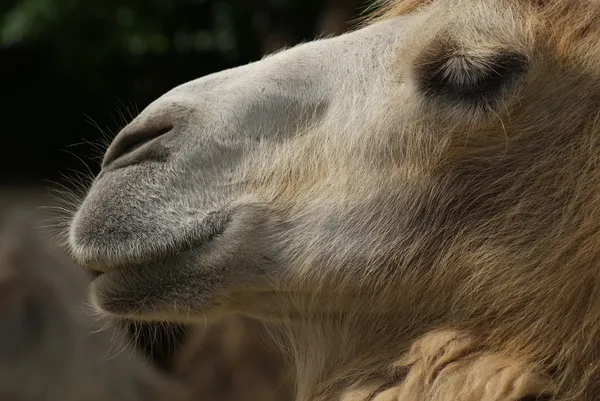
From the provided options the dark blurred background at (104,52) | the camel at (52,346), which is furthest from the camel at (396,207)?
the dark blurred background at (104,52)

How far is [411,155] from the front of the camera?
216 centimetres

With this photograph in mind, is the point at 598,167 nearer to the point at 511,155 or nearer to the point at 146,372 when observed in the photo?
the point at 511,155

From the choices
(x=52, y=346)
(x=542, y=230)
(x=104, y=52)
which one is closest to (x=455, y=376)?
(x=542, y=230)

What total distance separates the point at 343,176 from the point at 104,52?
218 inches

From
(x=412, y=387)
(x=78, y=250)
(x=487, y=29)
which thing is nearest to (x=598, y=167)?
(x=487, y=29)

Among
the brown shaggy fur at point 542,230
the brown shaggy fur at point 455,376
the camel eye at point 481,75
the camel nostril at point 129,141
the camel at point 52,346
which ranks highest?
the camel nostril at point 129,141

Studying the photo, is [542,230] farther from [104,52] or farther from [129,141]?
[104,52]

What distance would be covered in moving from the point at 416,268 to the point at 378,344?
0.70 ft

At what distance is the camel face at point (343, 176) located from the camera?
211cm

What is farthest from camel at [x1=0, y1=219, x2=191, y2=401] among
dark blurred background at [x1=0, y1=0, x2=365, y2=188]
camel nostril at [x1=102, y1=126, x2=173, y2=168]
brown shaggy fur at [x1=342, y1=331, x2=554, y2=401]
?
brown shaggy fur at [x1=342, y1=331, x2=554, y2=401]

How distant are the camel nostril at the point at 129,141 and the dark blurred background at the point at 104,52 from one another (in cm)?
335

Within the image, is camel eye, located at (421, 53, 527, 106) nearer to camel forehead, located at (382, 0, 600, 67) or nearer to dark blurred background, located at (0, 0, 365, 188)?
camel forehead, located at (382, 0, 600, 67)

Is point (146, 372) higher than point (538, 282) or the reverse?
the reverse

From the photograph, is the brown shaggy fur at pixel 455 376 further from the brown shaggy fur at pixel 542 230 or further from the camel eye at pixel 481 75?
the camel eye at pixel 481 75
